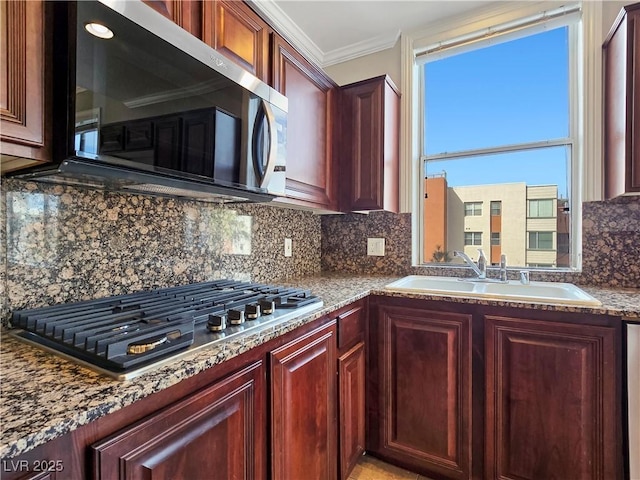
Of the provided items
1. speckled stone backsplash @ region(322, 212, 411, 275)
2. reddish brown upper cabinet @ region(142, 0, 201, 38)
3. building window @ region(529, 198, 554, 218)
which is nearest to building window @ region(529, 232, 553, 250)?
building window @ region(529, 198, 554, 218)

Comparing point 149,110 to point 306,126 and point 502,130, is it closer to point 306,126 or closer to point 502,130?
point 306,126

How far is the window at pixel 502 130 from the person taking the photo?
75.4 inches

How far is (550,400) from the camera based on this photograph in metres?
1.33

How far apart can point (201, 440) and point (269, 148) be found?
3.17ft

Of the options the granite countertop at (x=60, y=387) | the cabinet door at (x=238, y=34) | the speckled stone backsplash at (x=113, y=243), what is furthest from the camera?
the cabinet door at (x=238, y=34)

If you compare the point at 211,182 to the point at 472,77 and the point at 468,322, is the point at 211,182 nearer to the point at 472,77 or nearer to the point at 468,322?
the point at 468,322

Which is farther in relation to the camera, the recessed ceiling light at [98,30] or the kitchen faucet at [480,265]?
the kitchen faucet at [480,265]

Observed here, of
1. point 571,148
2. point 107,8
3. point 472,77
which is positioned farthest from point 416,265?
point 107,8

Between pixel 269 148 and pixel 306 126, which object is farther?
pixel 306 126

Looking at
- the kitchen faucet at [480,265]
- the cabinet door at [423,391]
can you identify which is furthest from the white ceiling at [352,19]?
the cabinet door at [423,391]

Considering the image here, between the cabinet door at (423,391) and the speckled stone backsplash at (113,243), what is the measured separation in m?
0.81

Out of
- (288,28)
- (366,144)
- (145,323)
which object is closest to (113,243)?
(145,323)

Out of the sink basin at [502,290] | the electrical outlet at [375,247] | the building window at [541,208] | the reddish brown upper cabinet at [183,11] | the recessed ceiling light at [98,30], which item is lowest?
the sink basin at [502,290]

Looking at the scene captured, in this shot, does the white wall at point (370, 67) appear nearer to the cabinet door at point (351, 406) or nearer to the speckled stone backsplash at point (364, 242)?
the speckled stone backsplash at point (364, 242)
